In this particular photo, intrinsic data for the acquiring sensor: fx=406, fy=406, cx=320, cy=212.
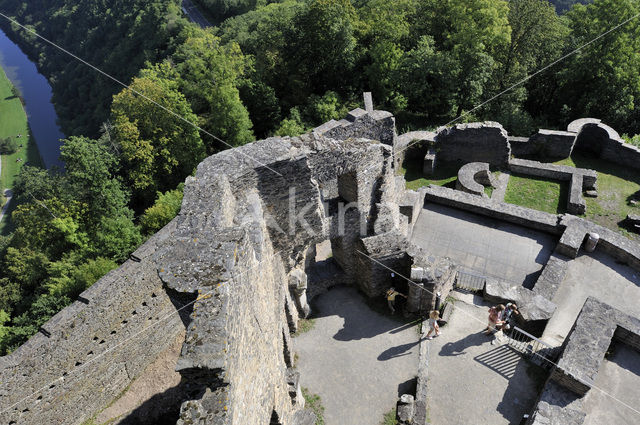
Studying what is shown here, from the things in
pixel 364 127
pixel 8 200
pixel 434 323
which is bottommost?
pixel 8 200

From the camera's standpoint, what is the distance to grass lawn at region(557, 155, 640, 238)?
1797 centimetres

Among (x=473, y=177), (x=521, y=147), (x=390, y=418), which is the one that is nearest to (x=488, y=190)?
(x=473, y=177)

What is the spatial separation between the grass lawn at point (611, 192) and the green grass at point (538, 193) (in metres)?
1.14

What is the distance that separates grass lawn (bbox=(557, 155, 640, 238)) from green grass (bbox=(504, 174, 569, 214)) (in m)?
1.14

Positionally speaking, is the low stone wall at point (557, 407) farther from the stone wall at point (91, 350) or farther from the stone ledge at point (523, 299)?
the stone wall at point (91, 350)

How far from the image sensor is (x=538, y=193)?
1961 cm

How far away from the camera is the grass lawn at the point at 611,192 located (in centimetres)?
1797

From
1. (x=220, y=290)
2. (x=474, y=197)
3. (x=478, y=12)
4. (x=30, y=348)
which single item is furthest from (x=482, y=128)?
(x=30, y=348)

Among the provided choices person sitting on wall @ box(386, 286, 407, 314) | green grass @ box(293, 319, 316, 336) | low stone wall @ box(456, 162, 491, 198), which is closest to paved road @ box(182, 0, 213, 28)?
low stone wall @ box(456, 162, 491, 198)

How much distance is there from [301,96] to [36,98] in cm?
7507

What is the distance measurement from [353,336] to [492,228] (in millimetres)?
7850

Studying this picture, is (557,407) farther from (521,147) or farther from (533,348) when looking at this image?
(521,147)

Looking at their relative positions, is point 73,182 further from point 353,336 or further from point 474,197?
point 474,197

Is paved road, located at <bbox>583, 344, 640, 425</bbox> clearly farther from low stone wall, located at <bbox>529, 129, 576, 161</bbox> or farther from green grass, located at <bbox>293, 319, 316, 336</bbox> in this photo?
low stone wall, located at <bbox>529, 129, 576, 161</bbox>
